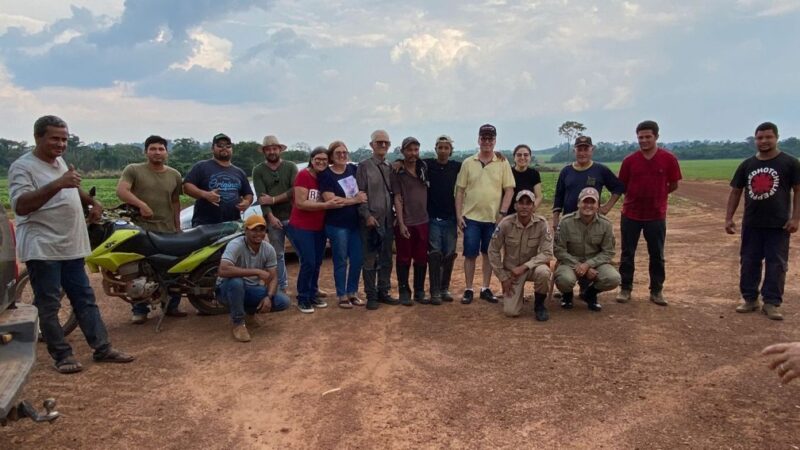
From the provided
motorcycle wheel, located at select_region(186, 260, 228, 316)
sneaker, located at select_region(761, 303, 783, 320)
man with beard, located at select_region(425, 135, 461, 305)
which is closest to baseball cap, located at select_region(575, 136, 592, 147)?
man with beard, located at select_region(425, 135, 461, 305)

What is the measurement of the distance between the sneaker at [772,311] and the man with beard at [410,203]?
3.41 m

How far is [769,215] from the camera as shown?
18.0 feet

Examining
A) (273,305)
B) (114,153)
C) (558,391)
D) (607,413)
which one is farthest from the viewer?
(114,153)

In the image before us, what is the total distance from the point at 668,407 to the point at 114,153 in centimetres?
6041

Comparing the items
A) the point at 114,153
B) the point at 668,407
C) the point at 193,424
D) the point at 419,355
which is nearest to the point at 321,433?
the point at 193,424

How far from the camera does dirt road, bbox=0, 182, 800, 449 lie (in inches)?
130

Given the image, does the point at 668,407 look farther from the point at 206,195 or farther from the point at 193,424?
the point at 206,195

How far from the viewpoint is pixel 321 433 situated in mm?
3332

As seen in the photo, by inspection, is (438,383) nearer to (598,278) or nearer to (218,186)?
(598,278)

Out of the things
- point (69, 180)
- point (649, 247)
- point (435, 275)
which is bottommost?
point (435, 275)

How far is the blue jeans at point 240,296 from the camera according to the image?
16.3 feet

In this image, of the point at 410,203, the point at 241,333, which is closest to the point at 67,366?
the point at 241,333

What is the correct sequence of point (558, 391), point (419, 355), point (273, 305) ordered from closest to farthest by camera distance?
point (558, 391)
point (419, 355)
point (273, 305)

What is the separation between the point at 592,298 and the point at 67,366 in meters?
4.77
